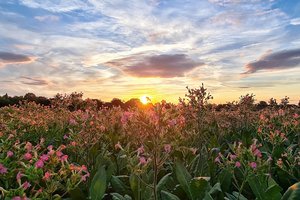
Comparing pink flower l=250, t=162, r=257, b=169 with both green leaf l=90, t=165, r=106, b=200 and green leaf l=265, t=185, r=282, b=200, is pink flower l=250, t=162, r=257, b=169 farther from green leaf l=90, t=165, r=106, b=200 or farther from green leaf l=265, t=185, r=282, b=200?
green leaf l=90, t=165, r=106, b=200

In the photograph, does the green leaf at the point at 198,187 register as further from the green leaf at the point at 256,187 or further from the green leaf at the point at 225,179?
the green leaf at the point at 225,179

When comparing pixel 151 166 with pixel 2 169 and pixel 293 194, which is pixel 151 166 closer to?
pixel 293 194

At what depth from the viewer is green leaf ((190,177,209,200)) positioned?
165 inches

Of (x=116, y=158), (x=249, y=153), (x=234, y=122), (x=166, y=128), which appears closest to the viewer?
(x=166, y=128)

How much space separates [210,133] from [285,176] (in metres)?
4.11

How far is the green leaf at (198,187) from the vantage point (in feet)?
13.8

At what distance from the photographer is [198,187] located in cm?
421

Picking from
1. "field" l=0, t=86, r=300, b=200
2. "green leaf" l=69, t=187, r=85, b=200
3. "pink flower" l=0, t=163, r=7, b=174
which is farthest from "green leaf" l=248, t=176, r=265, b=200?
"pink flower" l=0, t=163, r=7, b=174

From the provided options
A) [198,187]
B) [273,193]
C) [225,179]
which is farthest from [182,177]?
[273,193]

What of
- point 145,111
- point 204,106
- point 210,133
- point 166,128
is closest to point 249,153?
point 166,128

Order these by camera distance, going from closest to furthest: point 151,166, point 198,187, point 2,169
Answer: point 2,169
point 198,187
point 151,166

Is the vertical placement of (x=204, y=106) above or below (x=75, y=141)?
above

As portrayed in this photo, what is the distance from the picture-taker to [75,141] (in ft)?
18.8

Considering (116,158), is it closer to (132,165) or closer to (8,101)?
(132,165)
